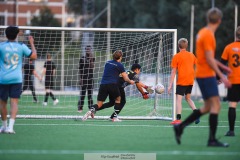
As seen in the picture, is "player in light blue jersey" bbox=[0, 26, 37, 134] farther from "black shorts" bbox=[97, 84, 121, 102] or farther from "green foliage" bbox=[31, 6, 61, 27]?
"green foliage" bbox=[31, 6, 61, 27]

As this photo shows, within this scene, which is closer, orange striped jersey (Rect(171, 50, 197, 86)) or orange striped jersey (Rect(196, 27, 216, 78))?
orange striped jersey (Rect(196, 27, 216, 78))

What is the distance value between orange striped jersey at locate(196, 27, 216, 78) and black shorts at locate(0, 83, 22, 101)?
362cm

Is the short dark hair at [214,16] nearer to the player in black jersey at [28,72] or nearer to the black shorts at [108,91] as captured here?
the black shorts at [108,91]

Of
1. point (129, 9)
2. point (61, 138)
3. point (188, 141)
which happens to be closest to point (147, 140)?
point (188, 141)

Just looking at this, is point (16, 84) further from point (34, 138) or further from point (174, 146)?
point (174, 146)

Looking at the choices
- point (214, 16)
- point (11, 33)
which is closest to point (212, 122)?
point (214, 16)

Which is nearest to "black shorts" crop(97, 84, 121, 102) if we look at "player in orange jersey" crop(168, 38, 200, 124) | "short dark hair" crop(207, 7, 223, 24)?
"player in orange jersey" crop(168, 38, 200, 124)

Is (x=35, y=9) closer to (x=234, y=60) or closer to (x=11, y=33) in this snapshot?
(x=11, y=33)

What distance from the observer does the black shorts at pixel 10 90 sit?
42.3ft

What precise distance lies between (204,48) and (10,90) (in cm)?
403

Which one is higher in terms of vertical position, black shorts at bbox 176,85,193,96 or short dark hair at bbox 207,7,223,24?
short dark hair at bbox 207,7,223,24

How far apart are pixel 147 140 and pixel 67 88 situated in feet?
51.0

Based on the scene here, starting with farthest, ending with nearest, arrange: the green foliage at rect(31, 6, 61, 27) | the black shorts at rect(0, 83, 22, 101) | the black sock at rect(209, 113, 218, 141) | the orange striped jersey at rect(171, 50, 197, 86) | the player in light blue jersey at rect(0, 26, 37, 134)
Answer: the green foliage at rect(31, 6, 61, 27) < the orange striped jersey at rect(171, 50, 197, 86) < the black shorts at rect(0, 83, 22, 101) < the player in light blue jersey at rect(0, 26, 37, 134) < the black sock at rect(209, 113, 218, 141)

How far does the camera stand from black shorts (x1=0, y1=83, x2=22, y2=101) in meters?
12.9
